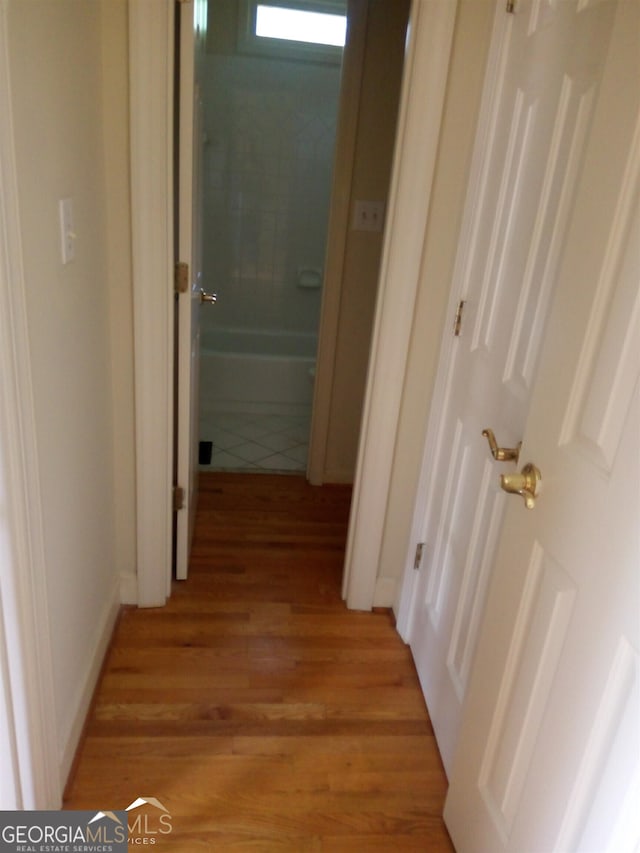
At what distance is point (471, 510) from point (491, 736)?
503 millimetres

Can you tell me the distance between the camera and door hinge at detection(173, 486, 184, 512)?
203cm

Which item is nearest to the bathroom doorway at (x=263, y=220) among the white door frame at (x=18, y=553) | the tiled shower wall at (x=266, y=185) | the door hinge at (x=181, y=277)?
the tiled shower wall at (x=266, y=185)

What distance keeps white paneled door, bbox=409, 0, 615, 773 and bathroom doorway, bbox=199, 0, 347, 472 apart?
1.61 meters

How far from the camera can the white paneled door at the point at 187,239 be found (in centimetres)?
158

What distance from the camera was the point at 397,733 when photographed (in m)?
1.69

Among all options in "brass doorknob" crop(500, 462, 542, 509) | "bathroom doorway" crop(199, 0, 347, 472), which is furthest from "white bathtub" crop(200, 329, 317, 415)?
"brass doorknob" crop(500, 462, 542, 509)

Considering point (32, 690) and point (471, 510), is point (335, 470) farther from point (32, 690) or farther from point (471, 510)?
point (32, 690)

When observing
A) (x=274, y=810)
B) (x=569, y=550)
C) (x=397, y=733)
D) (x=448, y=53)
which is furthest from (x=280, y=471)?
(x=569, y=550)

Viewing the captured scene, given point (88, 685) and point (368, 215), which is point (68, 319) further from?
point (368, 215)

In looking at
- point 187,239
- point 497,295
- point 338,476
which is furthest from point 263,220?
point 497,295

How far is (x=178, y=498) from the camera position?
6.71 feet

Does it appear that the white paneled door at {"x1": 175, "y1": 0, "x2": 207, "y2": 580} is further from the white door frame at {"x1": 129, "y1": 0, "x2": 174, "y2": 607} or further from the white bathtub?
the white bathtub

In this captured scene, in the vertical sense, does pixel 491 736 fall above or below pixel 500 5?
below

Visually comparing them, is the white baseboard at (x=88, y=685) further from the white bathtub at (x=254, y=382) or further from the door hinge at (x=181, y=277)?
the white bathtub at (x=254, y=382)
